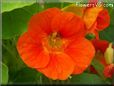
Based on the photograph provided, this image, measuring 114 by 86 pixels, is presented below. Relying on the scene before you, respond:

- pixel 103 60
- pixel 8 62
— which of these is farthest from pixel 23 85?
pixel 103 60

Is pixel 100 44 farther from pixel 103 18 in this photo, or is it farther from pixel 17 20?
pixel 17 20

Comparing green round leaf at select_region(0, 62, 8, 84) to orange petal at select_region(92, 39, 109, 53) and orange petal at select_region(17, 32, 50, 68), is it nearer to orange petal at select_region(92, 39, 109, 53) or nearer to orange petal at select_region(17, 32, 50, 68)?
orange petal at select_region(17, 32, 50, 68)

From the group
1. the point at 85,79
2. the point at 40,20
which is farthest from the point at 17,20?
the point at 85,79

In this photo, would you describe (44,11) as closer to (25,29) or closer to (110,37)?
(25,29)

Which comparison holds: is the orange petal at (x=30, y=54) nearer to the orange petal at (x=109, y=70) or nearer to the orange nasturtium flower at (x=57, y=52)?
the orange nasturtium flower at (x=57, y=52)

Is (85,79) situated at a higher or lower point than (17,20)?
lower

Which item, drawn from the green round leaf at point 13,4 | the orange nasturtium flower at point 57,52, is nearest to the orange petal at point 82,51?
the orange nasturtium flower at point 57,52

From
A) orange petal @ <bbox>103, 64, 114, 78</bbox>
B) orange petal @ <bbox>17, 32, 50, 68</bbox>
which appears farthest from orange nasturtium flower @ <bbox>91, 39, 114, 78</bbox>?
orange petal @ <bbox>17, 32, 50, 68</bbox>
